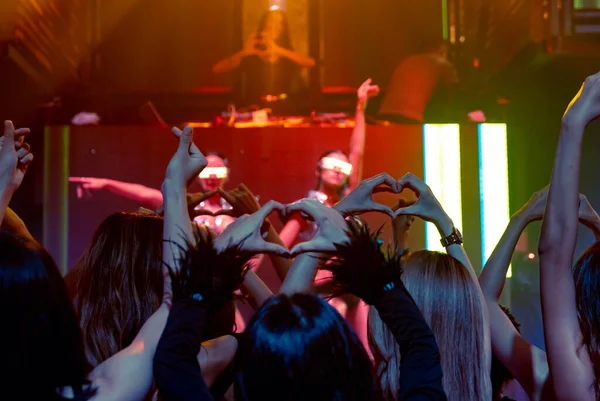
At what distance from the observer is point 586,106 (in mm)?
1312

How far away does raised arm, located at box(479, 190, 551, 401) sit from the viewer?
1489 mm

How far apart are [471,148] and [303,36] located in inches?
116

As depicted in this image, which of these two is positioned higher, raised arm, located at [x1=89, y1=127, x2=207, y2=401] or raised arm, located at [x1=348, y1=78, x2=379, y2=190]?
raised arm, located at [x1=348, y1=78, x2=379, y2=190]

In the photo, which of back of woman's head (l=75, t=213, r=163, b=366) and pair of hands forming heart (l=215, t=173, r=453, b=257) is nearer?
pair of hands forming heart (l=215, t=173, r=453, b=257)

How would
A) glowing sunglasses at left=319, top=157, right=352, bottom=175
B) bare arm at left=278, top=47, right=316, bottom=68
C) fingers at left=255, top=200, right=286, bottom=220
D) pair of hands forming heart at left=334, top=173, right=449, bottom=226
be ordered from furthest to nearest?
bare arm at left=278, top=47, right=316, bottom=68
glowing sunglasses at left=319, top=157, right=352, bottom=175
pair of hands forming heart at left=334, top=173, right=449, bottom=226
fingers at left=255, top=200, right=286, bottom=220

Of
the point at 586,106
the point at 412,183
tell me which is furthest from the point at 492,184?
the point at 586,106

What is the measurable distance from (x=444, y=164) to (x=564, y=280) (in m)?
4.55

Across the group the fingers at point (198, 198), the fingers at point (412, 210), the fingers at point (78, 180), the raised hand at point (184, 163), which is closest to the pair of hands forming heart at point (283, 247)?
the raised hand at point (184, 163)

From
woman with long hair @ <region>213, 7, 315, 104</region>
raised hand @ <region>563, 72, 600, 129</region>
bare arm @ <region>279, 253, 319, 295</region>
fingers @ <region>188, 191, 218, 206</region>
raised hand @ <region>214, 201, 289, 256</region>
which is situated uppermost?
woman with long hair @ <region>213, 7, 315, 104</region>

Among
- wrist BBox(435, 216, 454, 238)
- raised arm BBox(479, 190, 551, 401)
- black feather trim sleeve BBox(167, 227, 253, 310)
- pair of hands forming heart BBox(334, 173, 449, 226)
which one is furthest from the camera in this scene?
wrist BBox(435, 216, 454, 238)

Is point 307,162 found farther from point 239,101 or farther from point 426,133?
point 239,101

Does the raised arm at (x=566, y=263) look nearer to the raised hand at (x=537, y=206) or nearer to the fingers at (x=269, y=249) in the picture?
the raised hand at (x=537, y=206)

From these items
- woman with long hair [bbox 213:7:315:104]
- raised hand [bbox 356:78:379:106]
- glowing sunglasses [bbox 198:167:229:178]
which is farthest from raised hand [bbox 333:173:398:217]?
woman with long hair [bbox 213:7:315:104]

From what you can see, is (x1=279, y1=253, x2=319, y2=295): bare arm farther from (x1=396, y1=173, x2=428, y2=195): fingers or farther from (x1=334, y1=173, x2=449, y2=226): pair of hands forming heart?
(x1=396, y1=173, x2=428, y2=195): fingers
